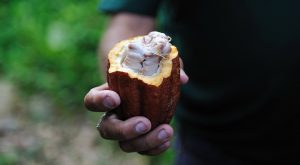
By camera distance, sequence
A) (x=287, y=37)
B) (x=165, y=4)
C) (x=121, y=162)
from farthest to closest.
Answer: (x=121, y=162) → (x=165, y=4) → (x=287, y=37)

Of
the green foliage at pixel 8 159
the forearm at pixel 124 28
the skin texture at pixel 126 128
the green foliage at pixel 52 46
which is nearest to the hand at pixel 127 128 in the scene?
the skin texture at pixel 126 128

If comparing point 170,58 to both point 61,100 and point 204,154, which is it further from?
point 61,100

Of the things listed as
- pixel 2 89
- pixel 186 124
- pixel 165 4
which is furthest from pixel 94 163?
pixel 165 4

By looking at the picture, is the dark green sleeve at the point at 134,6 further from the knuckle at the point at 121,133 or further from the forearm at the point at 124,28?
the knuckle at the point at 121,133

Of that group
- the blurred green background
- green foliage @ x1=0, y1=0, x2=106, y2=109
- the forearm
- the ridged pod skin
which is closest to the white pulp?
the ridged pod skin

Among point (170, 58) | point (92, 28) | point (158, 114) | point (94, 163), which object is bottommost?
point (94, 163)

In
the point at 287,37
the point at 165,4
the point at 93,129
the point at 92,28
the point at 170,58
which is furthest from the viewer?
the point at 92,28

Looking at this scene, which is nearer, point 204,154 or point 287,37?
point 287,37
